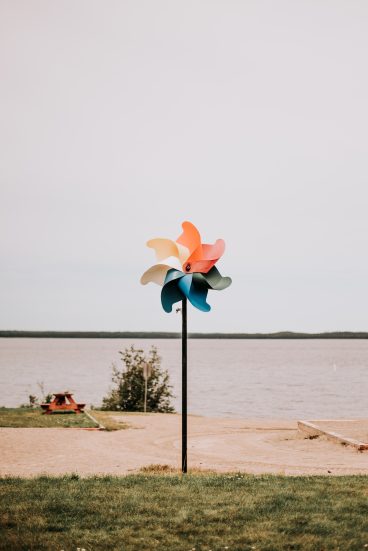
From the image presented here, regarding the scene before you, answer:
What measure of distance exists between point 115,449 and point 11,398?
28929mm

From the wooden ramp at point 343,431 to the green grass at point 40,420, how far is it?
611cm

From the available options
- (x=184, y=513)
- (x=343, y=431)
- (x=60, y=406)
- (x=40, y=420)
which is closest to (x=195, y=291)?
(x=184, y=513)

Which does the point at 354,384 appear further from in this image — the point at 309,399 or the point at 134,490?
the point at 134,490

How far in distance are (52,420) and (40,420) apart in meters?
0.37

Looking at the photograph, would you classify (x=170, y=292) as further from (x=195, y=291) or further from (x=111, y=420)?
(x=111, y=420)

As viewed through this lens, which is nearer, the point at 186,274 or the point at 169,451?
the point at 186,274

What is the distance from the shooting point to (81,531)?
747 cm

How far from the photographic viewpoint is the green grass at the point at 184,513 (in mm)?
7098

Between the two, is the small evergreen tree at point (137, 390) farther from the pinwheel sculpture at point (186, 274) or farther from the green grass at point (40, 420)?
the pinwheel sculpture at point (186, 274)

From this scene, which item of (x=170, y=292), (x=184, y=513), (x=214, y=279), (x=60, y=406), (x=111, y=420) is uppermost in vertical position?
(x=214, y=279)

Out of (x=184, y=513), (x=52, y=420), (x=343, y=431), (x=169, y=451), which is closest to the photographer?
(x=184, y=513)

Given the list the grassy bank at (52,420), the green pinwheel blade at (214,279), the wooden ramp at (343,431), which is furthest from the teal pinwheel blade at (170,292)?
the grassy bank at (52,420)

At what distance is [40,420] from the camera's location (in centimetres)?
2269

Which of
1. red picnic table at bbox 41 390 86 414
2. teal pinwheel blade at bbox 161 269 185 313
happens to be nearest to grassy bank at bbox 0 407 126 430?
red picnic table at bbox 41 390 86 414
